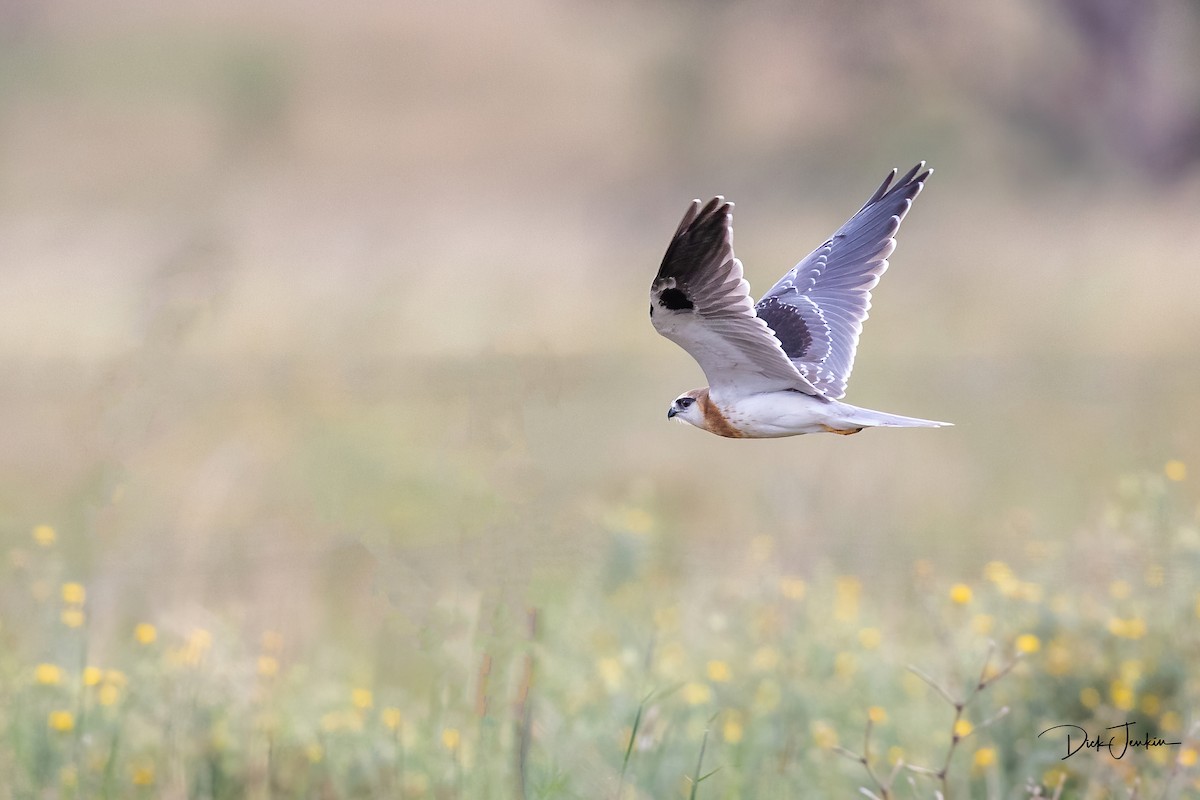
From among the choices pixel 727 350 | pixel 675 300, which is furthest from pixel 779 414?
pixel 675 300

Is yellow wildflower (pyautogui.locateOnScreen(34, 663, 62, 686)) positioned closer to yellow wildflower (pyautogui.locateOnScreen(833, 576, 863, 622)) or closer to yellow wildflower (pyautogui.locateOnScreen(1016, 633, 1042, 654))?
yellow wildflower (pyautogui.locateOnScreen(833, 576, 863, 622))

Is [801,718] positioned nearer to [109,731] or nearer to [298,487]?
[109,731]

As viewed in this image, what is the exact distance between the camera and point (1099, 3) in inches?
908

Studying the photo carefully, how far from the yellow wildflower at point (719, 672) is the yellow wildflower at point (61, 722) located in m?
1.92

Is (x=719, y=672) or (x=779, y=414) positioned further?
(x=719, y=672)

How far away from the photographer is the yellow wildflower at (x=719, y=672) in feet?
15.0

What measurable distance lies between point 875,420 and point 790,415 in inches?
7.9

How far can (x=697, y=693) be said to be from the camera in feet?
14.6

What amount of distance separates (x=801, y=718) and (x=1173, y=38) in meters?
22.8

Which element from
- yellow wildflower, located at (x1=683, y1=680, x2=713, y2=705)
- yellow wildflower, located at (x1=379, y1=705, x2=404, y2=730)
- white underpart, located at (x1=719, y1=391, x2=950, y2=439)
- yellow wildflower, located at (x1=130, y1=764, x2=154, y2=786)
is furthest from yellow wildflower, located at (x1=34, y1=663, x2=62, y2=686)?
white underpart, located at (x1=719, y1=391, x2=950, y2=439)

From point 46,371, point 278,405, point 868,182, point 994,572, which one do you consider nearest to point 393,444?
point 278,405

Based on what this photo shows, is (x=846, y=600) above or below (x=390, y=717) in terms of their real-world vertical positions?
above
